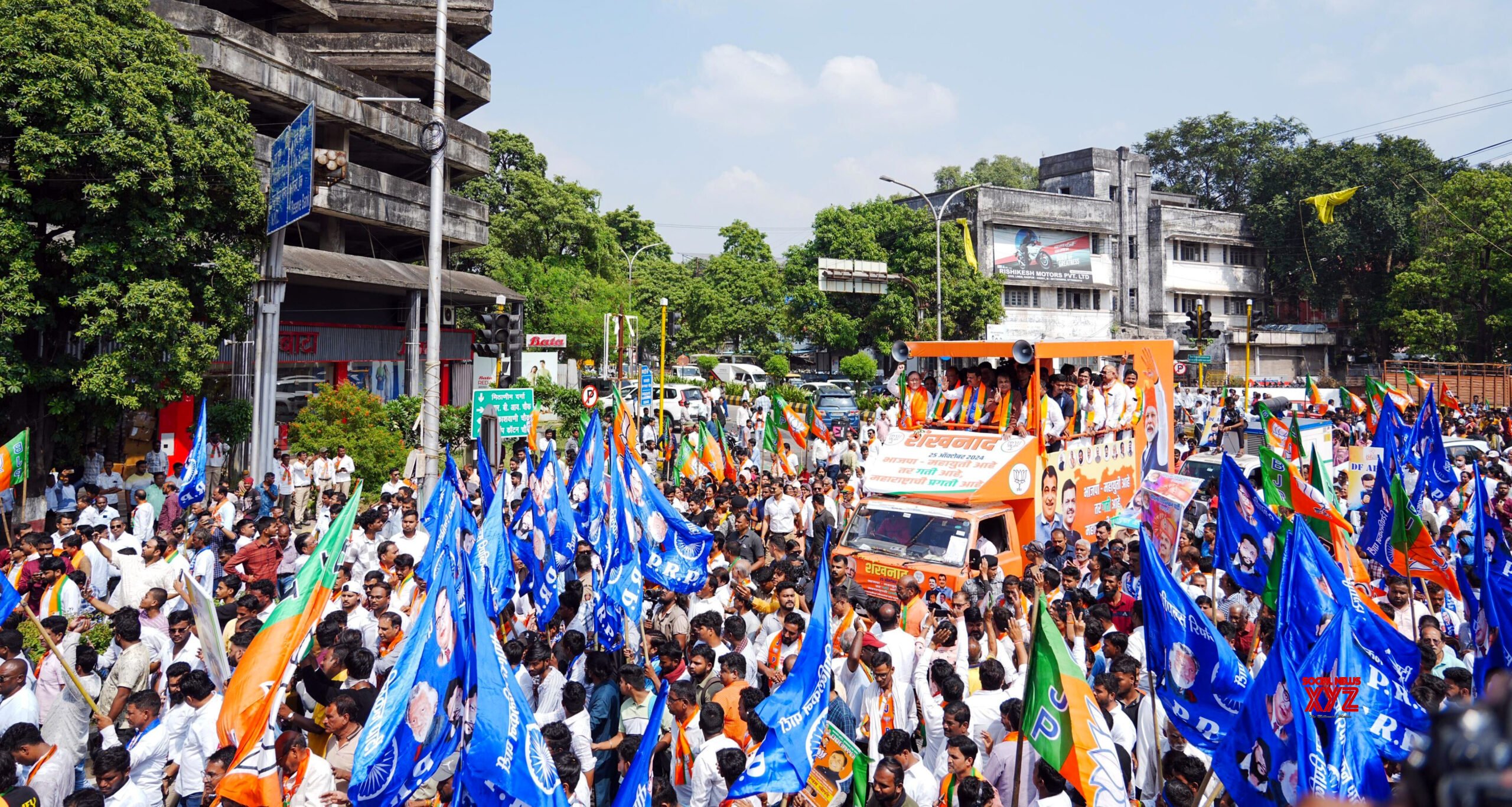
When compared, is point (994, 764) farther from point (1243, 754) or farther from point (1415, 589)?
point (1415, 589)

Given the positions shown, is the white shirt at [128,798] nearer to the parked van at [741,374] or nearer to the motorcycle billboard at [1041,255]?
the parked van at [741,374]

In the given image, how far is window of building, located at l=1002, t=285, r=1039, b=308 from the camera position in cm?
4794

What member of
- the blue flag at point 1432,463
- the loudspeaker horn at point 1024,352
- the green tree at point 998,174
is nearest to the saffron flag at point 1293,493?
the blue flag at point 1432,463

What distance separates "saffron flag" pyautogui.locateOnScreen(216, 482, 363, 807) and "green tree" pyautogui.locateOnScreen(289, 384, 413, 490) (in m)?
13.5

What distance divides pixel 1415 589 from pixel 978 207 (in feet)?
128

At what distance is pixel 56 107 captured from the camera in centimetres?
1520

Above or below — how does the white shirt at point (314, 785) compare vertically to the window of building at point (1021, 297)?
below

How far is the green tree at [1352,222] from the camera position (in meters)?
48.6

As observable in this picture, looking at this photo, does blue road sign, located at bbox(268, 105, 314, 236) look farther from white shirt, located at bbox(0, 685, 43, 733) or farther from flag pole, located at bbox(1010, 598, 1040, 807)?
flag pole, located at bbox(1010, 598, 1040, 807)

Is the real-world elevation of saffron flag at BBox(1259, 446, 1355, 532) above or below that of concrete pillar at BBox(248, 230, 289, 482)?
below

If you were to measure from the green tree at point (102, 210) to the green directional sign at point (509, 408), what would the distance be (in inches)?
190

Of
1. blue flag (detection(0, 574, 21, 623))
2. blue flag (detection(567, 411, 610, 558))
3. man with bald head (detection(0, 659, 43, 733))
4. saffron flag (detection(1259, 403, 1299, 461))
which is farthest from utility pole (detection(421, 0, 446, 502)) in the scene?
saffron flag (detection(1259, 403, 1299, 461))

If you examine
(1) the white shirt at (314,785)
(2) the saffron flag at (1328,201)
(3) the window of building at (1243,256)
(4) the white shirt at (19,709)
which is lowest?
(1) the white shirt at (314,785)

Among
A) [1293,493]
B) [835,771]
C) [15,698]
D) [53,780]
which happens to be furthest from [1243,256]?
[53,780]
